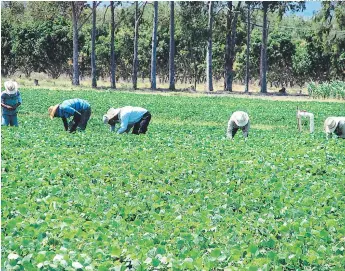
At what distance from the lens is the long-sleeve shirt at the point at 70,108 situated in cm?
1389

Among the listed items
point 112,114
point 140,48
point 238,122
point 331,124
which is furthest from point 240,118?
point 140,48

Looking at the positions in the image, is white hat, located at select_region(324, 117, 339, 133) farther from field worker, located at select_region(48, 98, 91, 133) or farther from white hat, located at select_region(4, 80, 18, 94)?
white hat, located at select_region(4, 80, 18, 94)

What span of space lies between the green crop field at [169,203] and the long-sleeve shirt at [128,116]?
34cm

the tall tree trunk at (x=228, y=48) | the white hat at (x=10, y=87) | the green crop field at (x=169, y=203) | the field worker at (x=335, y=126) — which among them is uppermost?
the tall tree trunk at (x=228, y=48)

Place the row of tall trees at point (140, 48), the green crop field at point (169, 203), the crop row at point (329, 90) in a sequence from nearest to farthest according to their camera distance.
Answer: the green crop field at point (169, 203)
the crop row at point (329, 90)
the row of tall trees at point (140, 48)

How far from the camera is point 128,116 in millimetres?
13992

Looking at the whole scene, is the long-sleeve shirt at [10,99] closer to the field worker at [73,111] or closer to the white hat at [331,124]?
the field worker at [73,111]

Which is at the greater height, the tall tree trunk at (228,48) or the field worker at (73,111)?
the tall tree trunk at (228,48)

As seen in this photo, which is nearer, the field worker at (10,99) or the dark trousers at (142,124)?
the dark trousers at (142,124)

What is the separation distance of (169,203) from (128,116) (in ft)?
20.5

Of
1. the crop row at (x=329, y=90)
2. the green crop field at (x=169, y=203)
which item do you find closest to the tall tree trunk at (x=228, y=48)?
the crop row at (x=329, y=90)

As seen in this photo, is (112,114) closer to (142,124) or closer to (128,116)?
(128,116)

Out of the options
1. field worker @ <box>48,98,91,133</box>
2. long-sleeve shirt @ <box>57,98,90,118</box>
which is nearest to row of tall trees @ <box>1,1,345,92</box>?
field worker @ <box>48,98,91,133</box>

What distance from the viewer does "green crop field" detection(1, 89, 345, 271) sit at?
554 cm
